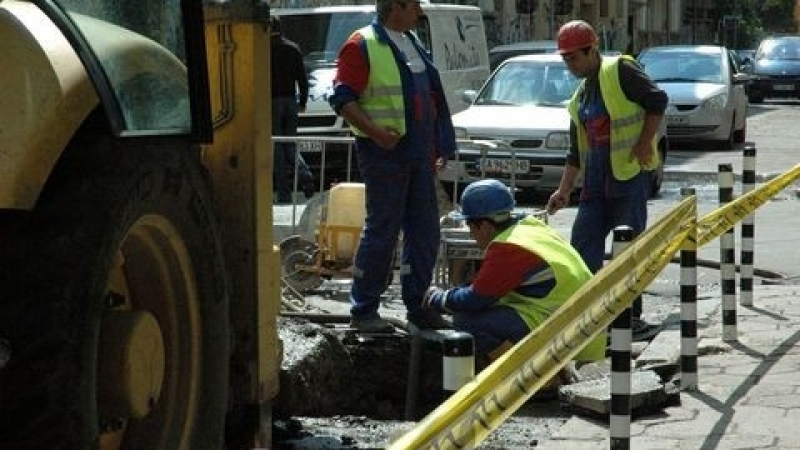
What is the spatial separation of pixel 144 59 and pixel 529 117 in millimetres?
13555

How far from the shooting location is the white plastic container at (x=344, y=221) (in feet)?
34.1

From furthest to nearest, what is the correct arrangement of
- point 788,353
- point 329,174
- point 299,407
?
point 329,174, point 788,353, point 299,407

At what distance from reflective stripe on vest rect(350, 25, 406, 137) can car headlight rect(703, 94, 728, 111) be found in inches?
730

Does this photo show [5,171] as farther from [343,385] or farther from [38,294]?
[343,385]

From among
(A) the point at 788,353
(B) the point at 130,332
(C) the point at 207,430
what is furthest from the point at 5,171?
(A) the point at 788,353

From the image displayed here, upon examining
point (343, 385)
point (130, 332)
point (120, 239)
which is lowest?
point (343, 385)

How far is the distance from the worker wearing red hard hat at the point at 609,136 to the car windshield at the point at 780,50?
35.2m

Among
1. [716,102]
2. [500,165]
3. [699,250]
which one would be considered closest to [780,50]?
[716,102]

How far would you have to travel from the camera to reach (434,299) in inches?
327

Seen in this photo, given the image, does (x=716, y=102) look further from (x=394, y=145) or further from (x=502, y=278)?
(x=502, y=278)

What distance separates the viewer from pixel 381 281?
27.8 feet

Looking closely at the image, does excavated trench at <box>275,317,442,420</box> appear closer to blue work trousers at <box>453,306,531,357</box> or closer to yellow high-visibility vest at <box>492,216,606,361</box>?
blue work trousers at <box>453,306,531,357</box>

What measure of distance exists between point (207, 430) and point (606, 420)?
2639 millimetres

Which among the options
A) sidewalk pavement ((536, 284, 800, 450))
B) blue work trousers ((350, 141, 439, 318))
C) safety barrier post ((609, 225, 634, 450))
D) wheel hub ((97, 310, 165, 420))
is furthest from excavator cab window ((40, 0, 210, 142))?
blue work trousers ((350, 141, 439, 318))
